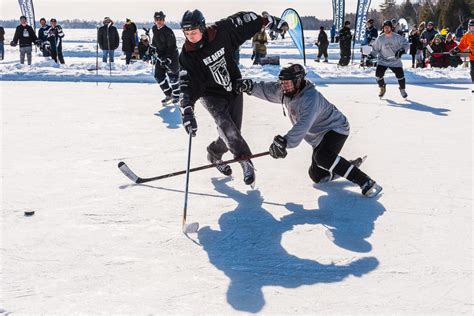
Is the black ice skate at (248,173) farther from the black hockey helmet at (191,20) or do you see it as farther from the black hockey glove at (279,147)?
the black hockey helmet at (191,20)

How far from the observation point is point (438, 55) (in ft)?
47.5

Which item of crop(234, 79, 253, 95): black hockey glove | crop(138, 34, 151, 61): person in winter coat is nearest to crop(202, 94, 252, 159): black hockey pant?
crop(234, 79, 253, 95): black hockey glove

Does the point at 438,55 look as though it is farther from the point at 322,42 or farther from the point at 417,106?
the point at 417,106

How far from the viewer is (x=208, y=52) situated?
13.7 ft

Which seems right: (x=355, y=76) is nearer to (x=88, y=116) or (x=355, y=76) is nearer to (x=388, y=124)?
(x=388, y=124)

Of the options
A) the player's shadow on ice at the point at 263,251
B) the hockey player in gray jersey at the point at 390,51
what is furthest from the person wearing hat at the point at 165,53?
the player's shadow on ice at the point at 263,251

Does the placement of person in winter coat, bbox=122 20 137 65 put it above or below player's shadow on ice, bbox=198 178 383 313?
above

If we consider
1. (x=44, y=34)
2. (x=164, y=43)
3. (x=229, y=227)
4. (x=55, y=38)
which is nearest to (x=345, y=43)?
(x=55, y=38)

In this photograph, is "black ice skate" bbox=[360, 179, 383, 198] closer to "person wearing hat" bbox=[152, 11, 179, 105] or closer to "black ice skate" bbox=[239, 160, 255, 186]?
"black ice skate" bbox=[239, 160, 255, 186]

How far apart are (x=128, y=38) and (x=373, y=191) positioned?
11.7 meters

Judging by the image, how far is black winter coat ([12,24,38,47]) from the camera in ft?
45.8

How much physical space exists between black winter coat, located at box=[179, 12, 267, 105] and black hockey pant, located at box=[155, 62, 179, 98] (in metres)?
3.88

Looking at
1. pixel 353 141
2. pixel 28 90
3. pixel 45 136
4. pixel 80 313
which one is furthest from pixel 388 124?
pixel 28 90

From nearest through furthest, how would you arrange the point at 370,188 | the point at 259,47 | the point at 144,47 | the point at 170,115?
the point at 370,188 < the point at 170,115 < the point at 259,47 < the point at 144,47
